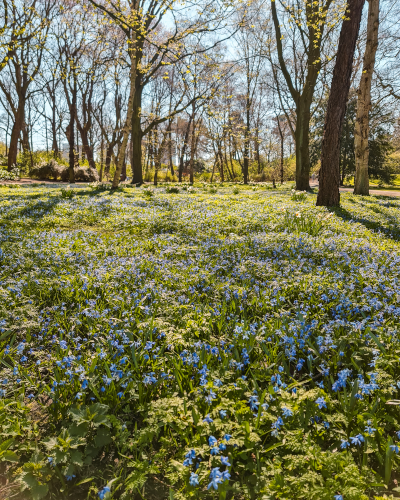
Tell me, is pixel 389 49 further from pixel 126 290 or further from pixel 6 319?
pixel 6 319

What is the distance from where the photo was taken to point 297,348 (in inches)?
105

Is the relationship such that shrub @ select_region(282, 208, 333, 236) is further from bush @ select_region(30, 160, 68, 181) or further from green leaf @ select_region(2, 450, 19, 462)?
bush @ select_region(30, 160, 68, 181)

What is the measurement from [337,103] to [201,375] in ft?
29.5

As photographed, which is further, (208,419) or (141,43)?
(141,43)

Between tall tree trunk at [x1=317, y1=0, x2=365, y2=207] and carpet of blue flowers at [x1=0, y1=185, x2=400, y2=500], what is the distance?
4.60m

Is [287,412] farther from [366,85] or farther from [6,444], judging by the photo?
[366,85]

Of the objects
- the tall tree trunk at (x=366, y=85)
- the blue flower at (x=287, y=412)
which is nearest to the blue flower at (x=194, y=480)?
the blue flower at (x=287, y=412)

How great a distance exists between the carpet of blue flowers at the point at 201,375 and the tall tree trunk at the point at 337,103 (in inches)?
181

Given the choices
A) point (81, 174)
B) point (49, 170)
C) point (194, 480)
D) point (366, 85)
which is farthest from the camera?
point (49, 170)

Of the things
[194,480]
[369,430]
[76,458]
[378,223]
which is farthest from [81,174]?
[369,430]

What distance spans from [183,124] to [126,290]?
44.3 m

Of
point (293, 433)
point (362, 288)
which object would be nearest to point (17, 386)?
point (293, 433)

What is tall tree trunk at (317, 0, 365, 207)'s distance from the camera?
8305 millimetres

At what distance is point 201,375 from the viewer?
2389 mm
